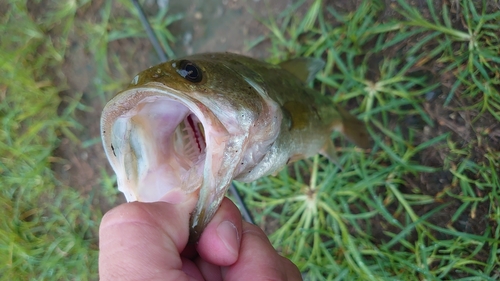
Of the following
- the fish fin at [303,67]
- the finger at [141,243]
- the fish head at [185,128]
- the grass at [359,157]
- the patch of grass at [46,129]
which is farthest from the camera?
the patch of grass at [46,129]

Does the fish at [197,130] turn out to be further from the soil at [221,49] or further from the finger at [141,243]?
the soil at [221,49]

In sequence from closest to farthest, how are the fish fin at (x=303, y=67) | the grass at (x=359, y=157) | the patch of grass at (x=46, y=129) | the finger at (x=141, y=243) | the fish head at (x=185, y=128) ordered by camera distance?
the finger at (x=141, y=243) < the fish head at (x=185, y=128) < the fish fin at (x=303, y=67) < the grass at (x=359, y=157) < the patch of grass at (x=46, y=129)

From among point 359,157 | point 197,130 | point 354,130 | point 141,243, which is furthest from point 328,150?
point 141,243

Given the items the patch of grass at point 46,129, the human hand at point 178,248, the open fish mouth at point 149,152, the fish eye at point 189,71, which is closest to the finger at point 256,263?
the human hand at point 178,248

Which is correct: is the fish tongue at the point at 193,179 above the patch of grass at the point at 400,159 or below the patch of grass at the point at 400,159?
above

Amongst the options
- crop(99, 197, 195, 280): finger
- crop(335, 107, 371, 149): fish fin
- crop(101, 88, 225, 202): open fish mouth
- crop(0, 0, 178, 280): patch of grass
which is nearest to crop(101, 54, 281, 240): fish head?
crop(101, 88, 225, 202): open fish mouth

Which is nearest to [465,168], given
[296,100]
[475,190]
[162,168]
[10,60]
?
[475,190]

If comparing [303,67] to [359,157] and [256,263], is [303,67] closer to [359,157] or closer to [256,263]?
[359,157]
